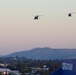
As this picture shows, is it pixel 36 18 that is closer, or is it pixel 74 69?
pixel 74 69

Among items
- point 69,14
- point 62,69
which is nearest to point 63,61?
point 62,69

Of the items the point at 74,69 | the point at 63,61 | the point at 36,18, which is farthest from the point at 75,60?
the point at 36,18

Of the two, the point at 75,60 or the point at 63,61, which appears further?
the point at 63,61

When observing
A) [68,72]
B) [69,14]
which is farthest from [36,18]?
[68,72]

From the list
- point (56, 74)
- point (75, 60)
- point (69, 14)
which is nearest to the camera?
point (75, 60)

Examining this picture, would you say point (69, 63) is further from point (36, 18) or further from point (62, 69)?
point (36, 18)

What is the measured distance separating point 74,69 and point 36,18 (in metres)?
3.25

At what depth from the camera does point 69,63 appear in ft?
61.1

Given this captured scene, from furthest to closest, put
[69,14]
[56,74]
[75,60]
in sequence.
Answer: [56,74]
[69,14]
[75,60]

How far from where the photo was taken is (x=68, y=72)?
1880 centimetres

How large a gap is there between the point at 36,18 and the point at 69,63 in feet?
8.77

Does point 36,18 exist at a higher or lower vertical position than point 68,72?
higher

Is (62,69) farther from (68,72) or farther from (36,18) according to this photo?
(36,18)

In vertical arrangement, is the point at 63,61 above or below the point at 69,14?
below
